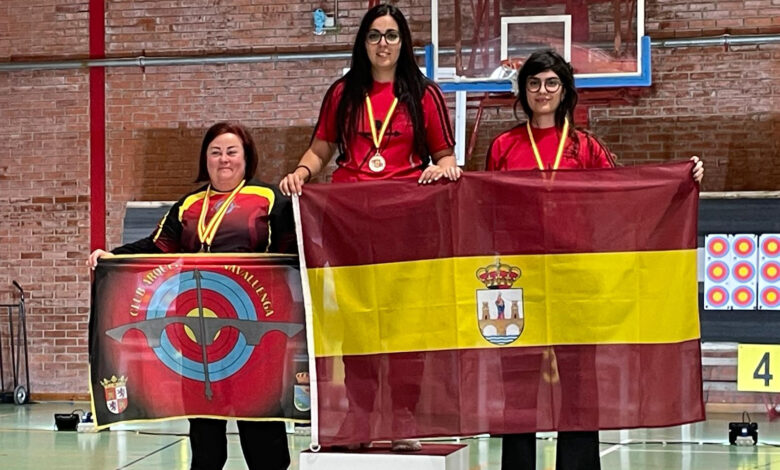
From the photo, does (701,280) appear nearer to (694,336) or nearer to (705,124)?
(705,124)

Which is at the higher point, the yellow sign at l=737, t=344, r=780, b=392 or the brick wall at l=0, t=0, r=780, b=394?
the brick wall at l=0, t=0, r=780, b=394

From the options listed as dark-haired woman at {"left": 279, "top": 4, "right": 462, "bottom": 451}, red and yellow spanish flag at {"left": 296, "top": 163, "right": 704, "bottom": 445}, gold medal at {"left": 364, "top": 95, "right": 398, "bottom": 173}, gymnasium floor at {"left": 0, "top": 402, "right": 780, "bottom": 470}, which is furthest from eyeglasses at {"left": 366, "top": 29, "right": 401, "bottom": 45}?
gymnasium floor at {"left": 0, "top": 402, "right": 780, "bottom": 470}

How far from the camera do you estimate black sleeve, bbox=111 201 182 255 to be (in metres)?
3.95

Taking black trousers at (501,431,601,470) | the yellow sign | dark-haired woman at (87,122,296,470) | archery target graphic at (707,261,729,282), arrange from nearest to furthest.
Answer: black trousers at (501,431,601,470) → dark-haired woman at (87,122,296,470) → the yellow sign → archery target graphic at (707,261,729,282)

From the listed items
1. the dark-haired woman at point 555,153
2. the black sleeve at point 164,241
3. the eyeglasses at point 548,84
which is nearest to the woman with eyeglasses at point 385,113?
the dark-haired woman at point 555,153

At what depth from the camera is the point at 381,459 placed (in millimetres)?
3576

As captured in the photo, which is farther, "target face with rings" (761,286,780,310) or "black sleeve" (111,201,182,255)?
"target face with rings" (761,286,780,310)

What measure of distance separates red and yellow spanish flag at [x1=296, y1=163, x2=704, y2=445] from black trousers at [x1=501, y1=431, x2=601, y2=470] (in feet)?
0.12

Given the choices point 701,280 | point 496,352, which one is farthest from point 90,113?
point 496,352

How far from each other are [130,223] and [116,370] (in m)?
5.45

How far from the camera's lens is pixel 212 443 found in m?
3.76

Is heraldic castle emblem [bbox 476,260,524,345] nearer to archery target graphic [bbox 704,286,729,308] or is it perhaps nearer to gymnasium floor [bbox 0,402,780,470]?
gymnasium floor [bbox 0,402,780,470]

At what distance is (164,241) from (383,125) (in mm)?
927

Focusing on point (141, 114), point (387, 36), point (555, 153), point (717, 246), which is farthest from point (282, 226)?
Answer: point (141, 114)
